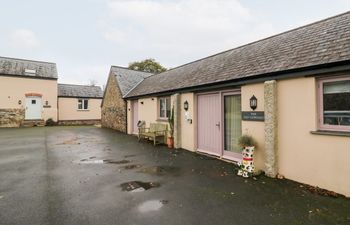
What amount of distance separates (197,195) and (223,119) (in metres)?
3.86

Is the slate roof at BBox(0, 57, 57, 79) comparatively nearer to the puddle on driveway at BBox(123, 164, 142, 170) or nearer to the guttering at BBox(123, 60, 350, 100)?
the puddle on driveway at BBox(123, 164, 142, 170)

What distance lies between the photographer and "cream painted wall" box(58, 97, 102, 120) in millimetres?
24516

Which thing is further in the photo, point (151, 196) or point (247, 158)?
point (247, 158)

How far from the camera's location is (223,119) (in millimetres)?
7574

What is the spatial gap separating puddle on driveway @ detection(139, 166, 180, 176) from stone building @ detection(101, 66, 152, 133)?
410 inches

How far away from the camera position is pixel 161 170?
629cm

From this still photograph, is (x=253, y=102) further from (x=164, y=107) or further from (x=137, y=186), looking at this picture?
(x=164, y=107)

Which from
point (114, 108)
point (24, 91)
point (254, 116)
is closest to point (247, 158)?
point (254, 116)

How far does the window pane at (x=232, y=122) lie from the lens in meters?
7.02

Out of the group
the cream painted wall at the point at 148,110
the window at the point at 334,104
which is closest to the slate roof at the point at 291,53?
the window at the point at 334,104

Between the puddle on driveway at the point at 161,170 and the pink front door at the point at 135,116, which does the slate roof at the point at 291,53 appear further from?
the pink front door at the point at 135,116

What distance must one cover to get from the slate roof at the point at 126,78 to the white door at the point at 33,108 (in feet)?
33.6

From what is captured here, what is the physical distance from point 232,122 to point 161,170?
3.23m

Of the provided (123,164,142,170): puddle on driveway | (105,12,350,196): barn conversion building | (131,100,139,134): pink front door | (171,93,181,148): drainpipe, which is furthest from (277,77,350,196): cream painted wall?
(131,100,139,134): pink front door
